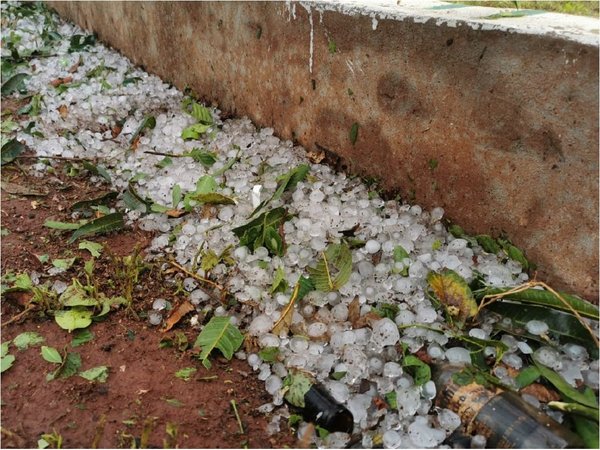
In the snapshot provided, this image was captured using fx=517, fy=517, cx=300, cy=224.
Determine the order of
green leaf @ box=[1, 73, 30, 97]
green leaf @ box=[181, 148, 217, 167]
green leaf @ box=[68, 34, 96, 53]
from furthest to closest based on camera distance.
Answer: green leaf @ box=[68, 34, 96, 53] → green leaf @ box=[1, 73, 30, 97] → green leaf @ box=[181, 148, 217, 167]

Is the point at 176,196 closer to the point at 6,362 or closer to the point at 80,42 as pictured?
the point at 6,362

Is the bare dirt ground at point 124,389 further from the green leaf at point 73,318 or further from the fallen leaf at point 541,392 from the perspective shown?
the fallen leaf at point 541,392

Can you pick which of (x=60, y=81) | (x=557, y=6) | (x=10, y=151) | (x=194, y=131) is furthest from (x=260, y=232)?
(x=60, y=81)

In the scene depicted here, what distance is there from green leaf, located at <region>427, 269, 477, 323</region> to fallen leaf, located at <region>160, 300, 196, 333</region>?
35.8 inches

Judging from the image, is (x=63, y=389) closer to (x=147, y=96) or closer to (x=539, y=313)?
(x=539, y=313)

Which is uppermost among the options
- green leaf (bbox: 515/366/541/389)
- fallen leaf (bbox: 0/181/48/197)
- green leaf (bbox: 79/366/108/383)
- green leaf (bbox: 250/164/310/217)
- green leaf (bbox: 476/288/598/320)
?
green leaf (bbox: 250/164/310/217)

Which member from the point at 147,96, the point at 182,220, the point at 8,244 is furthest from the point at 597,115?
the point at 147,96

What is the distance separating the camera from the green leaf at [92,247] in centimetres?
219

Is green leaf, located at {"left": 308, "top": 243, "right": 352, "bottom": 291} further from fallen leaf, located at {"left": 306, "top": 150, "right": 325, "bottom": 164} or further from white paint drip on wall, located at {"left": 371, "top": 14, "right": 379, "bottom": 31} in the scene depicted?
white paint drip on wall, located at {"left": 371, "top": 14, "right": 379, "bottom": 31}

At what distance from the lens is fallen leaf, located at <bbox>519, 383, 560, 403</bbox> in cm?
157

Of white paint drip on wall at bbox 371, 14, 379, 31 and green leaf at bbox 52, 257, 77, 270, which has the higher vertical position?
white paint drip on wall at bbox 371, 14, 379, 31

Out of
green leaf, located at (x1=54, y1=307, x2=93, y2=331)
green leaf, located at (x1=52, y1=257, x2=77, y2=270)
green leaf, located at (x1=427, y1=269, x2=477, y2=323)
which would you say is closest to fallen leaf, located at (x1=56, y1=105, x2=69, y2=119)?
green leaf, located at (x1=52, y1=257, x2=77, y2=270)

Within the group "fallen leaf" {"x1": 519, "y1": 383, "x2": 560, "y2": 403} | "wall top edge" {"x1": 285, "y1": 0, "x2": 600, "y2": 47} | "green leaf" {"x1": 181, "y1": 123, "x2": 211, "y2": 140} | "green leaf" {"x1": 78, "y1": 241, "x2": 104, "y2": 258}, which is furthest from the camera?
"green leaf" {"x1": 181, "y1": 123, "x2": 211, "y2": 140}

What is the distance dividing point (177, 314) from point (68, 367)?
41 centimetres
